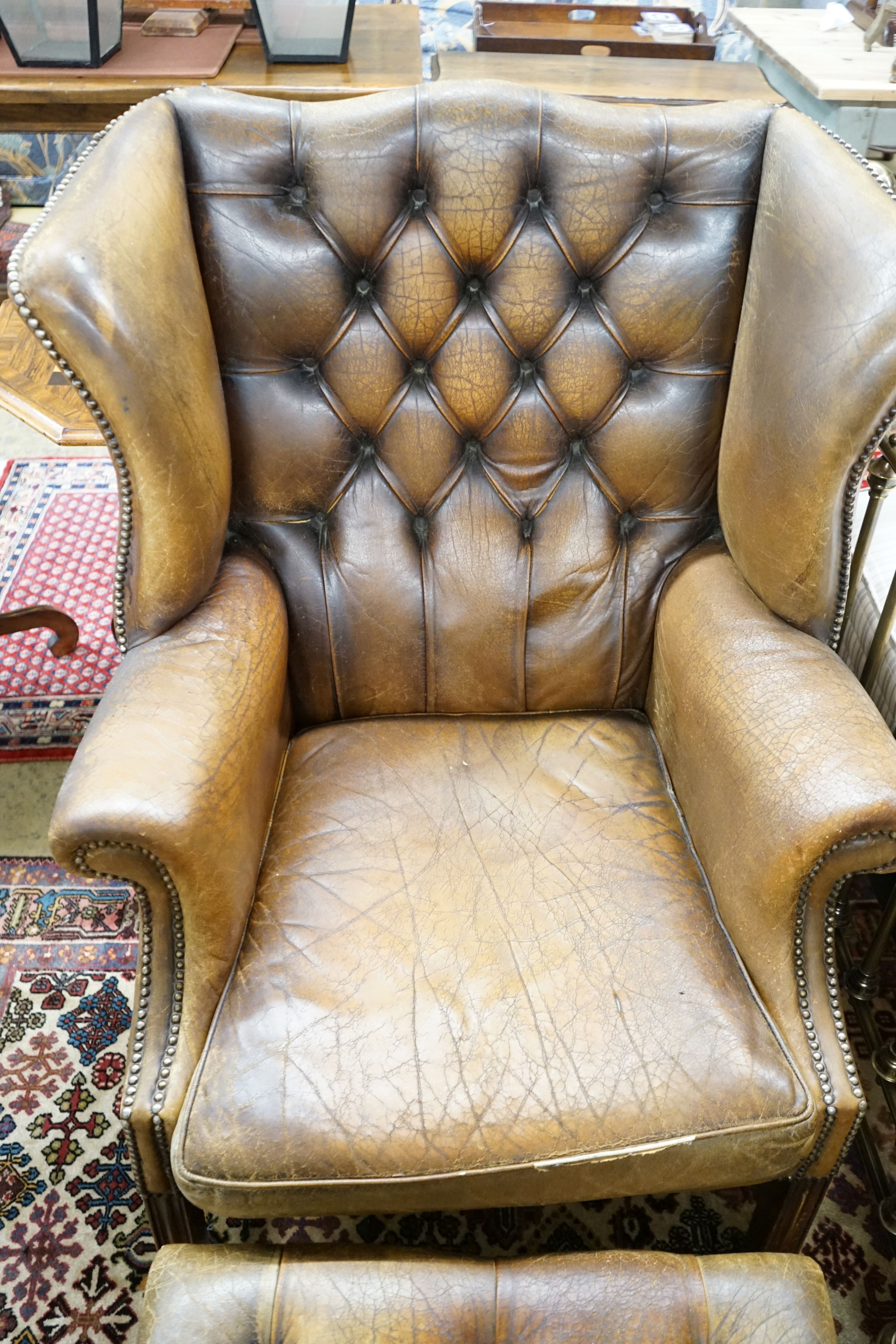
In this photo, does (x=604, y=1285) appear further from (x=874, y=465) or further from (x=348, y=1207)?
(x=874, y=465)

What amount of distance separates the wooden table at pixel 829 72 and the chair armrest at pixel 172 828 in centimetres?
199

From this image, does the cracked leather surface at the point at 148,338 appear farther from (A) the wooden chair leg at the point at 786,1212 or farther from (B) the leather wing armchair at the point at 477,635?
(A) the wooden chair leg at the point at 786,1212

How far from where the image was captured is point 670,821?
47.3 inches

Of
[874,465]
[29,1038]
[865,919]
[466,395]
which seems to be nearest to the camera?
[874,465]

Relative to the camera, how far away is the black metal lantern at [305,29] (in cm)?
180

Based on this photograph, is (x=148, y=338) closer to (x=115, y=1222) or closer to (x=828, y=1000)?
(x=828, y=1000)

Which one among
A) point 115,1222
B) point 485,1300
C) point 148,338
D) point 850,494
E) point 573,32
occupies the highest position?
point 573,32

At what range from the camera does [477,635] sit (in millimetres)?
1323

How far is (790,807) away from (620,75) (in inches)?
78.4

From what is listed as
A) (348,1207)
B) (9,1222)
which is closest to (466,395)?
(348,1207)

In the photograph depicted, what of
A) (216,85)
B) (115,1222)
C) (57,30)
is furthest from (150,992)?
(57,30)

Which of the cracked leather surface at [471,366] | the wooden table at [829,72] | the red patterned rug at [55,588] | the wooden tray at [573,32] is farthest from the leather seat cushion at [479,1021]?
the wooden tray at [573,32]

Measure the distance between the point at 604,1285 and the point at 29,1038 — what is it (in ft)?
3.08

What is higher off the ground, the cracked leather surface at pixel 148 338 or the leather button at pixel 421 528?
the cracked leather surface at pixel 148 338
